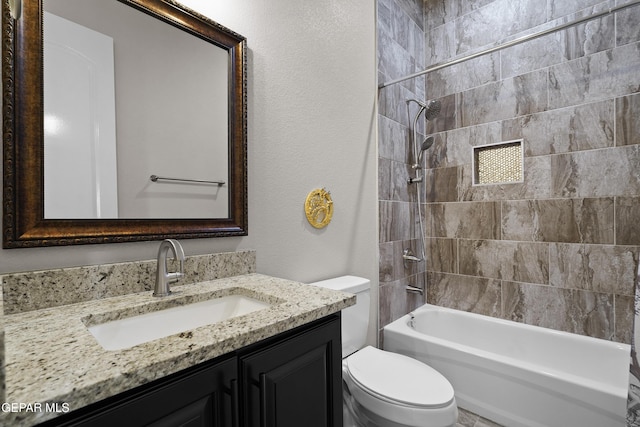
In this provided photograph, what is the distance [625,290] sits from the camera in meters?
1.81

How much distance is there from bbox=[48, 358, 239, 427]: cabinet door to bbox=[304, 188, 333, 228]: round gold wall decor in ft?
3.27

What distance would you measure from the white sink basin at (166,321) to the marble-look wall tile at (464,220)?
2.02m

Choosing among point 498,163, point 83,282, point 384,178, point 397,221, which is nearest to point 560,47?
point 498,163

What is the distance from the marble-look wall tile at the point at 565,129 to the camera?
188cm

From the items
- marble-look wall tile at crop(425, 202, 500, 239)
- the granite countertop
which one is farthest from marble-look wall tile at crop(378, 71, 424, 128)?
the granite countertop

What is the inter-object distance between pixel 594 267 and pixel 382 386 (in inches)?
65.4

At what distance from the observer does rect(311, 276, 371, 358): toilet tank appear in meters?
1.56

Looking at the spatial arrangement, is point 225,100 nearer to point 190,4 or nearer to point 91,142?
point 190,4

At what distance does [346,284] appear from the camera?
5.24ft

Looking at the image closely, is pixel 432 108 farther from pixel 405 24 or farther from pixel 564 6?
pixel 564 6

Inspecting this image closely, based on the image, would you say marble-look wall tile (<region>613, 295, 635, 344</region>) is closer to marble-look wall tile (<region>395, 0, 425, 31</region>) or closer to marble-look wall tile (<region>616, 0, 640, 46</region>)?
marble-look wall tile (<region>616, 0, 640, 46</region>)

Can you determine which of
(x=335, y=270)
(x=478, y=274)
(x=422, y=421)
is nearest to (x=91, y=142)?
(x=335, y=270)

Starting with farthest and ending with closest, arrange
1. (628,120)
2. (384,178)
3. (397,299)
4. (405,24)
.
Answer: (405,24), (397,299), (384,178), (628,120)

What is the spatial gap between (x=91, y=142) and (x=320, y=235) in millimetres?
1096
